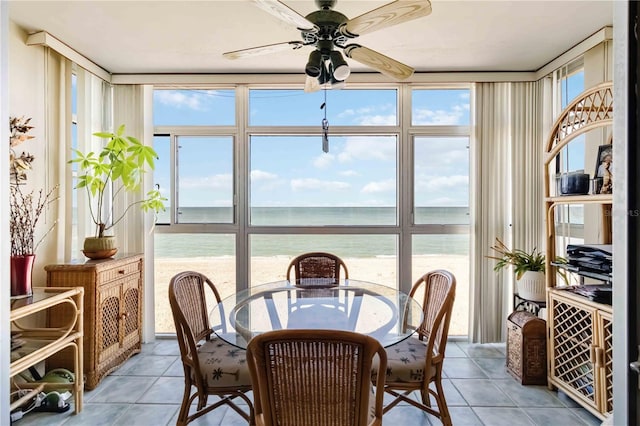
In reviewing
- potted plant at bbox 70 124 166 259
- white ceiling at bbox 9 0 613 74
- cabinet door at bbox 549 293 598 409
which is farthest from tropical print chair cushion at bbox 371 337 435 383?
potted plant at bbox 70 124 166 259

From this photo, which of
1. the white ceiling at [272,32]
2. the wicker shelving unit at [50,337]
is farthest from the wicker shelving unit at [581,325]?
the wicker shelving unit at [50,337]

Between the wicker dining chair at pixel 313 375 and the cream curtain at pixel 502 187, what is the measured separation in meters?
2.55

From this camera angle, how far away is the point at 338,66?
1.82 m

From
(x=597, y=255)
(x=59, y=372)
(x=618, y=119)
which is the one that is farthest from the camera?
(x=59, y=372)

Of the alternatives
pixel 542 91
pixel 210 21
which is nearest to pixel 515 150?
pixel 542 91

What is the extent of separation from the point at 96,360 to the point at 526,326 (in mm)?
3290

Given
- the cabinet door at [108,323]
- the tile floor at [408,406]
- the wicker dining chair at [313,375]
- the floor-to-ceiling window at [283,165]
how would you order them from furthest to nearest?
the floor-to-ceiling window at [283,165]
the cabinet door at [108,323]
the tile floor at [408,406]
the wicker dining chair at [313,375]

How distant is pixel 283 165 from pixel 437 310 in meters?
2.27

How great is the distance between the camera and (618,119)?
0.60 metres

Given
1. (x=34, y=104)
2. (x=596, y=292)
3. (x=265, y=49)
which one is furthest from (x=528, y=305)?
(x=34, y=104)

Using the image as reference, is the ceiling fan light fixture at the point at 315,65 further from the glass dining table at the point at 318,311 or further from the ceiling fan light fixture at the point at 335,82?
the glass dining table at the point at 318,311

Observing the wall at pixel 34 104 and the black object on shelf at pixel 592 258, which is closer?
the black object on shelf at pixel 592 258

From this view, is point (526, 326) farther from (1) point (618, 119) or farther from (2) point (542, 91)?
(1) point (618, 119)

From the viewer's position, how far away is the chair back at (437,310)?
190 centimetres
